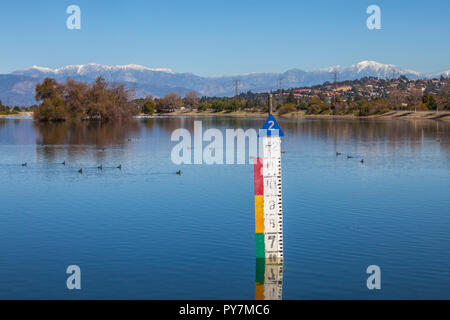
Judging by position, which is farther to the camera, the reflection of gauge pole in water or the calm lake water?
the calm lake water

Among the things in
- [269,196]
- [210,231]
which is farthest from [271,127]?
[210,231]

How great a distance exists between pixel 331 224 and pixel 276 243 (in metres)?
6.57

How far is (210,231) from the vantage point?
21656 mm

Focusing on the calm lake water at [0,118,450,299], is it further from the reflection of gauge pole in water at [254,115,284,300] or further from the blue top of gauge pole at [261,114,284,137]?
the blue top of gauge pole at [261,114,284,137]

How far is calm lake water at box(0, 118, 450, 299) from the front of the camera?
51.7ft

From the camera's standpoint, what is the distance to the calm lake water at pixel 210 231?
51.7 feet

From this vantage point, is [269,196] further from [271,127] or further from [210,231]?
[210,231]

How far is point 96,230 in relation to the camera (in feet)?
72.3

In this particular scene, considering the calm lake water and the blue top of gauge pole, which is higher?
the blue top of gauge pole

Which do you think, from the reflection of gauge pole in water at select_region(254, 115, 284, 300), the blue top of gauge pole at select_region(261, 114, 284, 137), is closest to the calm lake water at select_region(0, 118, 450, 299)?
the reflection of gauge pole in water at select_region(254, 115, 284, 300)

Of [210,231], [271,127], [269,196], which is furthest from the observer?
[210,231]

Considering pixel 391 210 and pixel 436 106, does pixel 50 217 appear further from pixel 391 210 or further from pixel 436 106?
pixel 436 106

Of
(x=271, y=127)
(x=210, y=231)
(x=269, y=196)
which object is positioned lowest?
(x=210, y=231)
